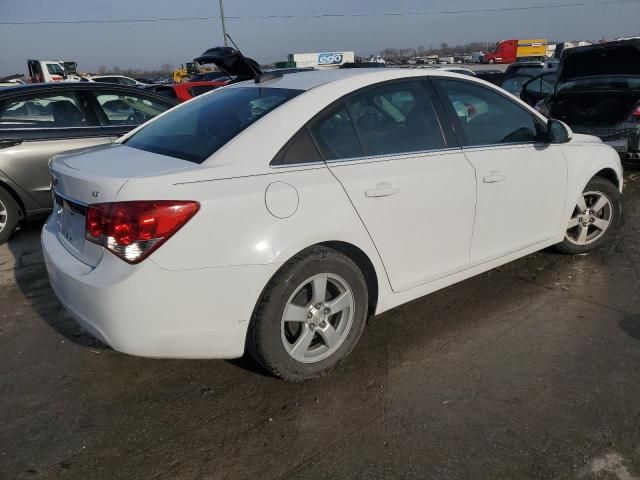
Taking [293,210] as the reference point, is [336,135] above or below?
above

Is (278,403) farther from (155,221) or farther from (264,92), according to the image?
(264,92)

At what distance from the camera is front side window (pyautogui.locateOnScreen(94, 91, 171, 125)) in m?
5.73

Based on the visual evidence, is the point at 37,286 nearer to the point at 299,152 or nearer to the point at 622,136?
the point at 299,152

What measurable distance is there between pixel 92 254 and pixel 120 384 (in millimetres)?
871

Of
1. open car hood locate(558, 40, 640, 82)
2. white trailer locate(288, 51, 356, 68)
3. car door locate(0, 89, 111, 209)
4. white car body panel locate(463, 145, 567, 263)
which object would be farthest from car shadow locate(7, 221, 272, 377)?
white trailer locate(288, 51, 356, 68)

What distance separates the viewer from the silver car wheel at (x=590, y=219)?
4.34 meters

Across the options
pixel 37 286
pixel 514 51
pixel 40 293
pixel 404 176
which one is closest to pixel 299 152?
pixel 404 176

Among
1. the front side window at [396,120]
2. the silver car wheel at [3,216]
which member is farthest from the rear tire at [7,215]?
the front side window at [396,120]

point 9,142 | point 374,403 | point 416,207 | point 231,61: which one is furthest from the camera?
point 9,142

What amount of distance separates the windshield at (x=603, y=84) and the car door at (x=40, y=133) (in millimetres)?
6897

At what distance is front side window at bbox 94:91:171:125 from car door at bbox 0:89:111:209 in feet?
0.68

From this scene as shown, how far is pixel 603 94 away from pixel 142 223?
7.68 meters

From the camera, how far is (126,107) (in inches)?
234

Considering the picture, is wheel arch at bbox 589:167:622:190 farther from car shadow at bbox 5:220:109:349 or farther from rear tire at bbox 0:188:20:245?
rear tire at bbox 0:188:20:245
